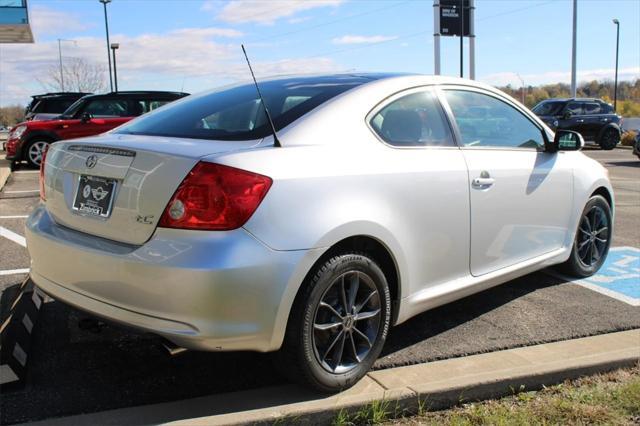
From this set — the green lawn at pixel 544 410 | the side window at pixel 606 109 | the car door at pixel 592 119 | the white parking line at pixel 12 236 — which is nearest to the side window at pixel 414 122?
the green lawn at pixel 544 410

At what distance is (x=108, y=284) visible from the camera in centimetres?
271

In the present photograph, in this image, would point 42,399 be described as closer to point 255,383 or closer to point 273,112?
point 255,383

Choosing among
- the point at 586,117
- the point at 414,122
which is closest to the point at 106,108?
the point at 414,122

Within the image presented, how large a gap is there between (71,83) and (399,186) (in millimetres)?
64066

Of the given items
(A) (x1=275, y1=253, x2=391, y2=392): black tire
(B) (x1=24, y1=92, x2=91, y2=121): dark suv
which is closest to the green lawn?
(A) (x1=275, y1=253, x2=391, y2=392): black tire

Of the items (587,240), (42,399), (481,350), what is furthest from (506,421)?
(587,240)

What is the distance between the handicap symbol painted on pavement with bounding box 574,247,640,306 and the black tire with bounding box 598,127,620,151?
58.7ft

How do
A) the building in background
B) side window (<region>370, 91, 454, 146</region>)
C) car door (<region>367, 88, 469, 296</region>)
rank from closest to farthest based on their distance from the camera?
car door (<region>367, 88, 469, 296</region>), side window (<region>370, 91, 454, 146</region>), the building in background

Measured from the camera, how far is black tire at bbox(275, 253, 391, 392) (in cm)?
279

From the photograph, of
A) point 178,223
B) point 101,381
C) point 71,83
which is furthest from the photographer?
point 71,83

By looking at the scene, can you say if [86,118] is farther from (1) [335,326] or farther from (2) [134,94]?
(1) [335,326]

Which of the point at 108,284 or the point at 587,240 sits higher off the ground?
the point at 108,284

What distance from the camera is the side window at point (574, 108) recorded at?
21395 millimetres

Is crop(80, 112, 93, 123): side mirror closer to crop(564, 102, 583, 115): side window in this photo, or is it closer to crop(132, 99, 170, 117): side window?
crop(132, 99, 170, 117): side window
